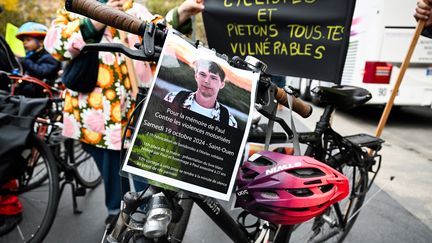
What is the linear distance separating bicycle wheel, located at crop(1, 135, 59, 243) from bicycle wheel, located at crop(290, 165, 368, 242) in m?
1.67

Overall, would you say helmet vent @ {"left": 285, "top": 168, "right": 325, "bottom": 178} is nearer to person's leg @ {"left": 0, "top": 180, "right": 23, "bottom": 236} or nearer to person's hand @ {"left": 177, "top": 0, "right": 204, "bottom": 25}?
person's hand @ {"left": 177, "top": 0, "right": 204, "bottom": 25}

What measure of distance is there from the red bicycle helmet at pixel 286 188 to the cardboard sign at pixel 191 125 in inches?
8.5

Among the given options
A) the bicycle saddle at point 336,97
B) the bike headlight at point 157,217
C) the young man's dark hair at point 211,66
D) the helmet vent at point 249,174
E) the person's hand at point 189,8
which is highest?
the person's hand at point 189,8

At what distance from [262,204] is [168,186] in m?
0.39

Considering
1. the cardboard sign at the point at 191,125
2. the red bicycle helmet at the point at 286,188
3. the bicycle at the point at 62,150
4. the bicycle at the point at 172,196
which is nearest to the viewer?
the cardboard sign at the point at 191,125

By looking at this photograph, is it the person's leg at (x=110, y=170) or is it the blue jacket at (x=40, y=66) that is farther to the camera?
the blue jacket at (x=40, y=66)

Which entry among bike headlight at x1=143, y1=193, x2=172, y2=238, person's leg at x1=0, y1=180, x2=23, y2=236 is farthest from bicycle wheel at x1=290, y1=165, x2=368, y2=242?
person's leg at x1=0, y1=180, x2=23, y2=236

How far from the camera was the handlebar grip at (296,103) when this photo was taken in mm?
1222

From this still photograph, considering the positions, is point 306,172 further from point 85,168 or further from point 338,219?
point 85,168

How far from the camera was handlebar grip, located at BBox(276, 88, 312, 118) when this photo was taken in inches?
48.1

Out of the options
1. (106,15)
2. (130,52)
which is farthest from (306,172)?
(106,15)

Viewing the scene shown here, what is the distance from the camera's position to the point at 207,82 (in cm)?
96

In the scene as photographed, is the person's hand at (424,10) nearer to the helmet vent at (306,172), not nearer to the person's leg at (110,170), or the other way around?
the helmet vent at (306,172)

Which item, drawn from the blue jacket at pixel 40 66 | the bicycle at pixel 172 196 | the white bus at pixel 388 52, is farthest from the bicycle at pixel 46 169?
the white bus at pixel 388 52
